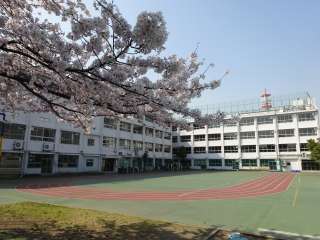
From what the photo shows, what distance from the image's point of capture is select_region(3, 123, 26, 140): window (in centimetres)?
3104

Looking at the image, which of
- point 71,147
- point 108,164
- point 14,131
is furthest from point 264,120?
point 14,131

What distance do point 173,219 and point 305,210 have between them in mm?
6293

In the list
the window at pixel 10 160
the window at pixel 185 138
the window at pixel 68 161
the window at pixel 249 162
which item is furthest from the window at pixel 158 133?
the window at pixel 10 160

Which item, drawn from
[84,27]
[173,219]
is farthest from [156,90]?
[173,219]

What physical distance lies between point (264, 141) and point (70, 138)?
40649mm

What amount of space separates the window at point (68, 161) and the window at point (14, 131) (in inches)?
277

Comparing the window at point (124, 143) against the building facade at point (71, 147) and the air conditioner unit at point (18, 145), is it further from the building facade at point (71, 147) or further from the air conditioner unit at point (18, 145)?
the air conditioner unit at point (18, 145)

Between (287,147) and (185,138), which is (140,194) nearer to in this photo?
(287,147)

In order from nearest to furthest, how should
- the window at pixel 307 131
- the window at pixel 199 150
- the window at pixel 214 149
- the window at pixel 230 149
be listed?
1. the window at pixel 307 131
2. the window at pixel 230 149
3. the window at pixel 214 149
4. the window at pixel 199 150

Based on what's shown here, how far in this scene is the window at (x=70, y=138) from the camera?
127 ft

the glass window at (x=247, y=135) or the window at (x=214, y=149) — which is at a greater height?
the glass window at (x=247, y=135)

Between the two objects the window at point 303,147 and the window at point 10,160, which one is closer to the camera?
the window at point 10,160

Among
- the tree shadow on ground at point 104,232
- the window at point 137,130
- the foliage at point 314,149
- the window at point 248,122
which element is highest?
the window at point 248,122

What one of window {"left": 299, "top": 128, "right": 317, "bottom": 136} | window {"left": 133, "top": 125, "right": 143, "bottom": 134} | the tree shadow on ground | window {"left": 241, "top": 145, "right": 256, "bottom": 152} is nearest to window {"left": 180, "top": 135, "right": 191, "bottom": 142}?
window {"left": 241, "top": 145, "right": 256, "bottom": 152}
